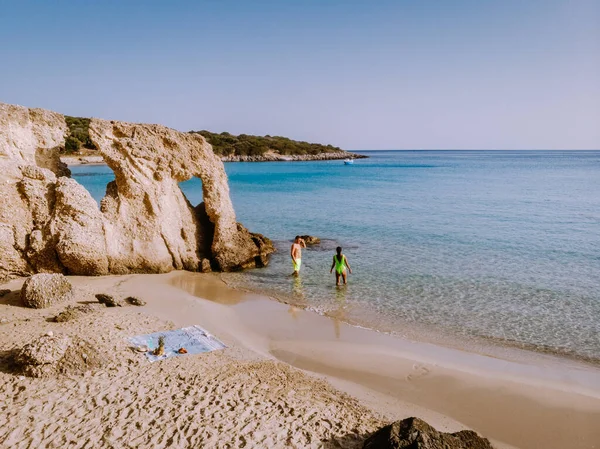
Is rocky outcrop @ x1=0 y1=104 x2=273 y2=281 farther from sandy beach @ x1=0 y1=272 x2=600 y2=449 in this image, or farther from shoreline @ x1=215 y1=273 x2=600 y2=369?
shoreline @ x1=215 y1=273 x2=600 y2=369

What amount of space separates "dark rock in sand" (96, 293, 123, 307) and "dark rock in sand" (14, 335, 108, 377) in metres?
2.91

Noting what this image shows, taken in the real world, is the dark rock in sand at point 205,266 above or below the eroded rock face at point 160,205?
below

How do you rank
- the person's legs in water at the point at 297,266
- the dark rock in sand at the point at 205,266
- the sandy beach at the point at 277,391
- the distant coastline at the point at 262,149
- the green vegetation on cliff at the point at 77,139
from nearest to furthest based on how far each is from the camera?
the sandy beach at the point at 277,391 < the person's legs in water at the point at 297,266 < the dark rock in sand at the point at 205,266 < the green vegetation on cliff at the point at 77,139 < the distant coastline at the point at 262,149

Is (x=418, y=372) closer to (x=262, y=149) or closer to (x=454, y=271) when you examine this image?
(x=454, y=271)

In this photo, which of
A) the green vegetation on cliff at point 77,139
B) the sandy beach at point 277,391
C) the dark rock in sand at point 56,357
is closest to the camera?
the sandy beach at point 277,391

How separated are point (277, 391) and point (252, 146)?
357ft

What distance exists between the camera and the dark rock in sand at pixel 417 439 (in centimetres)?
486

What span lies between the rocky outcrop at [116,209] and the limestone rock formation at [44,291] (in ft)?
7.01

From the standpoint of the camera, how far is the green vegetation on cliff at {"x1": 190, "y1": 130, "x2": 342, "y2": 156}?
110 m

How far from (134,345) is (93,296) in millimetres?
3478

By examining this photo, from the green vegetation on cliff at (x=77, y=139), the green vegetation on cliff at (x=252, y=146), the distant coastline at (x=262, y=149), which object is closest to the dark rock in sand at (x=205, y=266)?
the green vegetation on cliff at (x=77, y=139)

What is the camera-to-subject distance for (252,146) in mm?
112500

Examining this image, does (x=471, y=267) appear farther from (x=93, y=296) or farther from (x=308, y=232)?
(x=93, y=296)

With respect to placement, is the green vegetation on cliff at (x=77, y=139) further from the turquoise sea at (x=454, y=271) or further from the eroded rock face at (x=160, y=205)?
the eroded rock face at (x=160, y=205)
